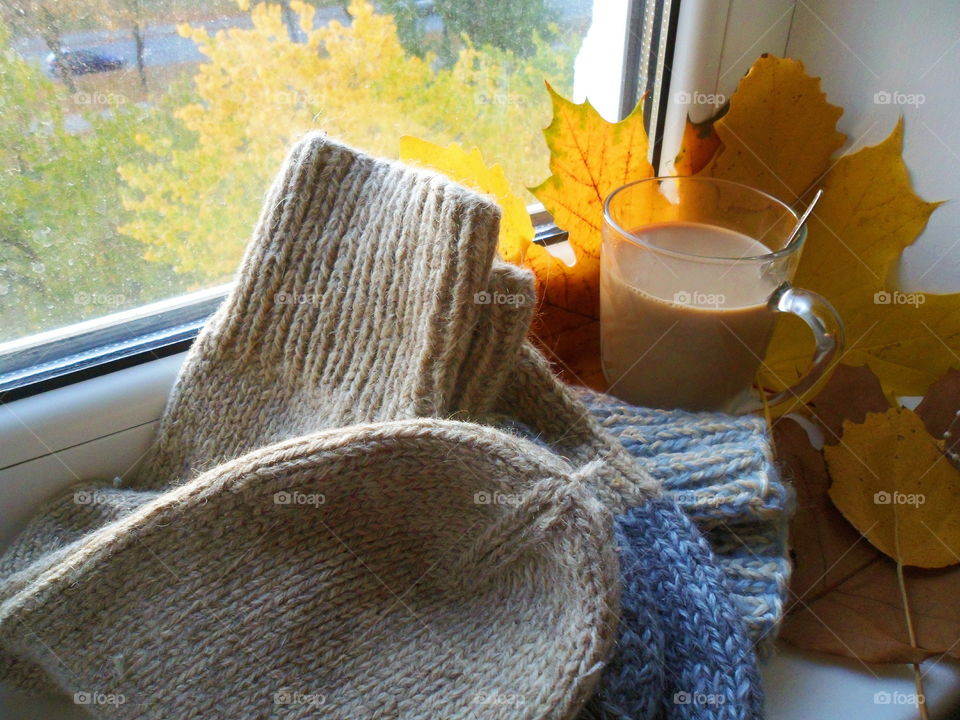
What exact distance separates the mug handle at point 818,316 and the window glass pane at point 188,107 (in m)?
0.27

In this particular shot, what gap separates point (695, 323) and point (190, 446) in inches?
12.9

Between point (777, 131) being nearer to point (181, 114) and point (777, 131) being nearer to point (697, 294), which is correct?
point (697, 294)

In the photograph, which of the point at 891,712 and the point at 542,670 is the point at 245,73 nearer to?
the point at 542,670

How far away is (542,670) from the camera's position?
330mm

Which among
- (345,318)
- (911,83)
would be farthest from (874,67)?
(345,318)

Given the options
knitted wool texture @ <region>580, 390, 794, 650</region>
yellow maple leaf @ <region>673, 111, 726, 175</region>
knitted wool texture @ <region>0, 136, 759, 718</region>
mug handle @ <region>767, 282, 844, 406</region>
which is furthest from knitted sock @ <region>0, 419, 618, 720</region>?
yellow maple leaf @ <region>673, 111, 726, 175</region>

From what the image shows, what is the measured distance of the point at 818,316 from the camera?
47cm

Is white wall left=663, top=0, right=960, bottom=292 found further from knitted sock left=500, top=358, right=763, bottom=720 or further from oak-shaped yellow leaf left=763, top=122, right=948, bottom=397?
knitted sock left=500, top=358, right=763, bottom=720

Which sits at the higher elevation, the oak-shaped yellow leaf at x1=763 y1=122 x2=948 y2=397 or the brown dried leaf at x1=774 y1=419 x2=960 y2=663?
the oak-shaped yellow leaf at x1=763 y1=122 x2=948 y2=397

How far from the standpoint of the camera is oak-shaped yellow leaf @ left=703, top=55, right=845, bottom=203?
0.56 meters

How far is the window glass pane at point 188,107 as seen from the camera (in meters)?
0.44

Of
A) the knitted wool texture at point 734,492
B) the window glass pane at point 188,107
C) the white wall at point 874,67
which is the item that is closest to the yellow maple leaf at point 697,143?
the white wall at point 874,67

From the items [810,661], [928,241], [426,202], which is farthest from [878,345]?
[426,202]

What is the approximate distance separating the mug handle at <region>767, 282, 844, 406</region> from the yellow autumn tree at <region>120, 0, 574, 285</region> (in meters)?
0.27
